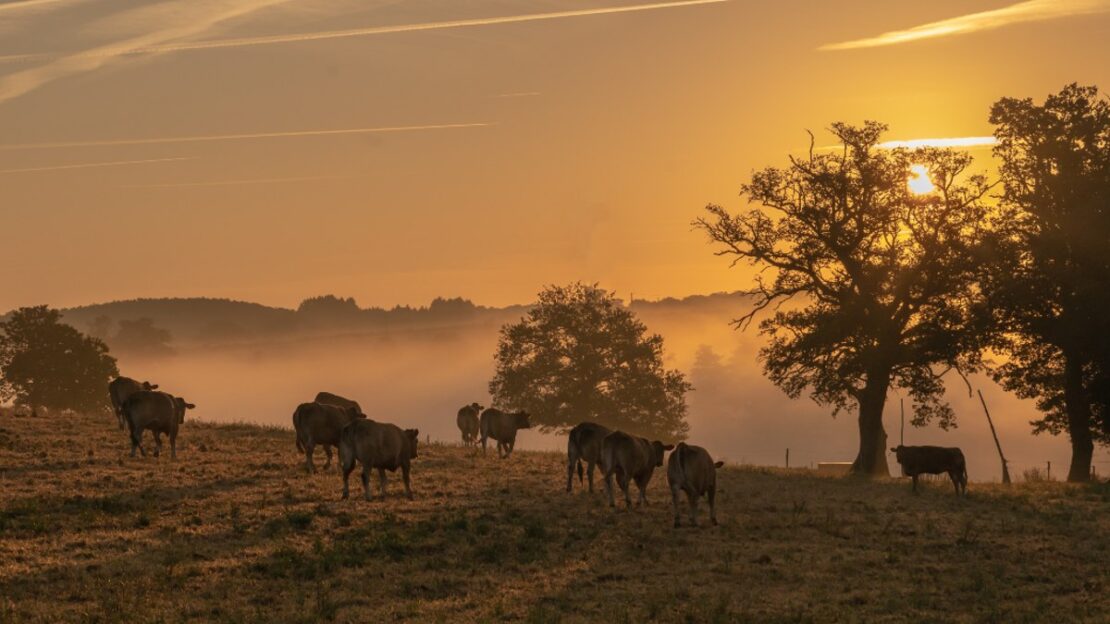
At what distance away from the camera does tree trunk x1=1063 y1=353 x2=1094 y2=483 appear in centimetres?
5481

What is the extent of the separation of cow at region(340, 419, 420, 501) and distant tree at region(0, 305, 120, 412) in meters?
57.0

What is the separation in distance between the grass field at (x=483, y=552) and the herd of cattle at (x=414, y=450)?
814 millimetres

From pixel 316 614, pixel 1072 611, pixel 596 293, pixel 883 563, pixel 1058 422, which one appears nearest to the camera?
pixel 316 614

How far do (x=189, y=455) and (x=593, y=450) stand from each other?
12367mm

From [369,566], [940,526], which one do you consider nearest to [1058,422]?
[940,526]

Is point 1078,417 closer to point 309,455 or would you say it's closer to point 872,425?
point 872,425

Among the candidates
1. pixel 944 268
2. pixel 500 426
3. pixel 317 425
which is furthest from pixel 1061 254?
pixel 317 425

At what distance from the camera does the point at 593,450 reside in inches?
1350

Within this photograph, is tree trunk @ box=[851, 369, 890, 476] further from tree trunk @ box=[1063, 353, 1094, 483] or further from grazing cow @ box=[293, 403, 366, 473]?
grazing cow @ box=[293, 403, 366, 473]

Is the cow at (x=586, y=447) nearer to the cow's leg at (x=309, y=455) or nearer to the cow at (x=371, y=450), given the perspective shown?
the cow at (x=371, y=450)

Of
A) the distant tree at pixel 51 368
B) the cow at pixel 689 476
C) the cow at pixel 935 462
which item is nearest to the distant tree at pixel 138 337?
the distant tree at pixel 51 368

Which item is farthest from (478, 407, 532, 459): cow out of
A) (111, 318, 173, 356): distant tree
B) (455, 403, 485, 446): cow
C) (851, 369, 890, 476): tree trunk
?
(111, 318, 173, 356): distant tree

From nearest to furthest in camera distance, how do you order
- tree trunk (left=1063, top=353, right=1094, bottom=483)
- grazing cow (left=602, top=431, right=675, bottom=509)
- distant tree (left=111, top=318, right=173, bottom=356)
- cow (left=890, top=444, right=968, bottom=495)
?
grazing cow (left=602, top=431, right=675, bottom=509), cow (left=890, top=444, right=968, bottom=495), tree trunk (left=1063, top=353, right=1094, bottom=483), distant tree (left=111, top=318, right=173, bottom=356)

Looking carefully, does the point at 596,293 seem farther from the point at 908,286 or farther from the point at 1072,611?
the point at 1072,611
